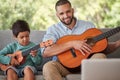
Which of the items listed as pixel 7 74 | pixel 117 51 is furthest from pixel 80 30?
pixel 7 74

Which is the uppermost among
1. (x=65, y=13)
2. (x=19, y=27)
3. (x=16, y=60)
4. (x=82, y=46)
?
(x=65, y=13)

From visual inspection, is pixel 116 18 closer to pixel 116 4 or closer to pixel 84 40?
pixel 116 4

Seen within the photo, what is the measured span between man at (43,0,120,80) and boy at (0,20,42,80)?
0.13 m

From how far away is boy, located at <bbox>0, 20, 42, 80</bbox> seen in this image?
11.0 feet

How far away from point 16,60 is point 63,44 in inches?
17.2

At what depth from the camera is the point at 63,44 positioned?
3344 millimetres

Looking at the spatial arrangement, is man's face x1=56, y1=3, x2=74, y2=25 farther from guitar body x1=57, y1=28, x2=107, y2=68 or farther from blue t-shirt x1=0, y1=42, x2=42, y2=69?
blue t-shirt x1=0, y1=42, x2=42, y2=69

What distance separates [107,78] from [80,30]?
2.96 feet

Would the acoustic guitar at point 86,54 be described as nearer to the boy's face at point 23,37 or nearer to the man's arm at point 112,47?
the man's arm at point 112,47

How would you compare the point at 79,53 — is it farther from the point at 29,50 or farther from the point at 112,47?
the point at 29,50

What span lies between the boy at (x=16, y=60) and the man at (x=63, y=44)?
0.13 metres

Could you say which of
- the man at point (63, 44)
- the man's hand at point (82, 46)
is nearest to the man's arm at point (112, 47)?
the man at point (63, 44)

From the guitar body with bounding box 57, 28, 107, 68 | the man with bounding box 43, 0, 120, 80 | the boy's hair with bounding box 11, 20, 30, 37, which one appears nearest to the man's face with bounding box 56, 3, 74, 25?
the man with bounding box 43, 0, 120, 80

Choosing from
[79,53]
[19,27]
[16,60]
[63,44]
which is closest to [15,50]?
[16,60]
